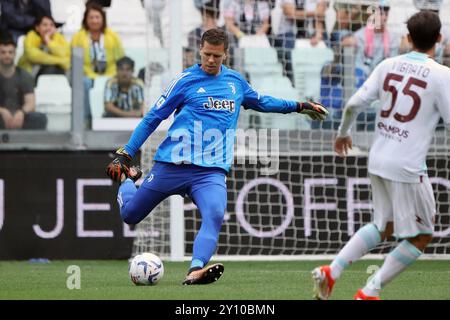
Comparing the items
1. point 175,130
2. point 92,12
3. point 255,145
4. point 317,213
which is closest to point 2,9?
point 92,12

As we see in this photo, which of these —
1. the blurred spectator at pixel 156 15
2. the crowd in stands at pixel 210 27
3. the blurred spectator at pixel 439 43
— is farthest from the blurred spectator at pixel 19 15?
the blurred spectator at pixel 439 43

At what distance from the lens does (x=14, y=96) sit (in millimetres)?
13305

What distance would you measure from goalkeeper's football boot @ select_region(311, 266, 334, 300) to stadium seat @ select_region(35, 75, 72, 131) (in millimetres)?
7159

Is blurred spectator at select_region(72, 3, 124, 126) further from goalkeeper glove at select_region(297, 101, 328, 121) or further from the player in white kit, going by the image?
the player in white kit

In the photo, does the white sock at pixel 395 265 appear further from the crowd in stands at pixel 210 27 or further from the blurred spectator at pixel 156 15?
the blurred spectator at pixel 156 15

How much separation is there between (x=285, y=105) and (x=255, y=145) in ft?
13.6

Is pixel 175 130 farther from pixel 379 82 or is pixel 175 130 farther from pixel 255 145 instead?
pixel 255 145

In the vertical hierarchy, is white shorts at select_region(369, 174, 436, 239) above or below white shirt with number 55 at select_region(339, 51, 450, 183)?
below

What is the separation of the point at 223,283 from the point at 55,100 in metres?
5.28

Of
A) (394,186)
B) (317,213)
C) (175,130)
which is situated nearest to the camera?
(394,186)

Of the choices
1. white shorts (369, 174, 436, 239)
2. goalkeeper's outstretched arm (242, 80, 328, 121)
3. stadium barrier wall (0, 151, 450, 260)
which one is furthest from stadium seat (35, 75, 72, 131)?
white shorts (369, 174, 436, 239)

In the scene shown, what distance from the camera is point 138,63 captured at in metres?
13.7

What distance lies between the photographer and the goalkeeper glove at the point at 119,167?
27.9 ft

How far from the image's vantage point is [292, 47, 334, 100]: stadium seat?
13.6 metres
